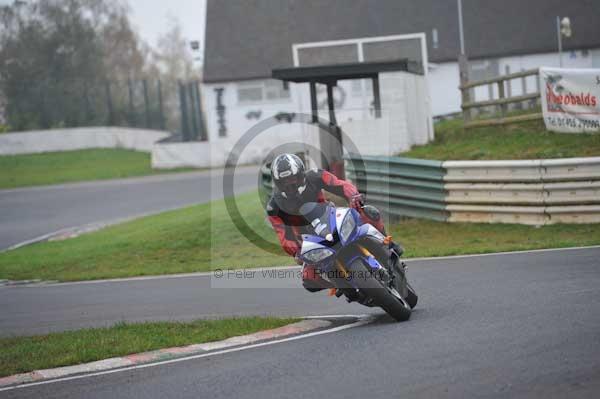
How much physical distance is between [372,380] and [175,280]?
8.44 meters

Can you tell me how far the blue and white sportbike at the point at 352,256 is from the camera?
855 cm

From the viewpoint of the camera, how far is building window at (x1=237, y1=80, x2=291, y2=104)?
45.9 meters

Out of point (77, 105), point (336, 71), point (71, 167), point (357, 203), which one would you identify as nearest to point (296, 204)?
point (357, 203)

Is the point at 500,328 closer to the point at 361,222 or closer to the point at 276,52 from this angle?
the point at 361,222

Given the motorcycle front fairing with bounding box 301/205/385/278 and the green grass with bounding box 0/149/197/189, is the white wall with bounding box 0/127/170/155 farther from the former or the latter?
the motorcycle front fairing with bounding box 301/205/385/278

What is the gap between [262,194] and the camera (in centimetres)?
2108

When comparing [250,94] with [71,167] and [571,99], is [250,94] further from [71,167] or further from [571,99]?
[571,99]

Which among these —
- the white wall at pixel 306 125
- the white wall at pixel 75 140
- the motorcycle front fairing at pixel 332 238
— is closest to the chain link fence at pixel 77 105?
the white wall at pixel 75 140

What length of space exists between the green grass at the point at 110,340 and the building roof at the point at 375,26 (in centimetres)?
3480

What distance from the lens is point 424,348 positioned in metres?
7.47

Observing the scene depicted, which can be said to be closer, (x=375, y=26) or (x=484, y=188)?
(x=484, y=188)

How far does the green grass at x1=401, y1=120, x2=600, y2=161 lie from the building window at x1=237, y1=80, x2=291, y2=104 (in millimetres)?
23929

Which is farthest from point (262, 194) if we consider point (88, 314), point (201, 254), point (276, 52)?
point (276, 52)

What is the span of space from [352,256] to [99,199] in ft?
73.7
